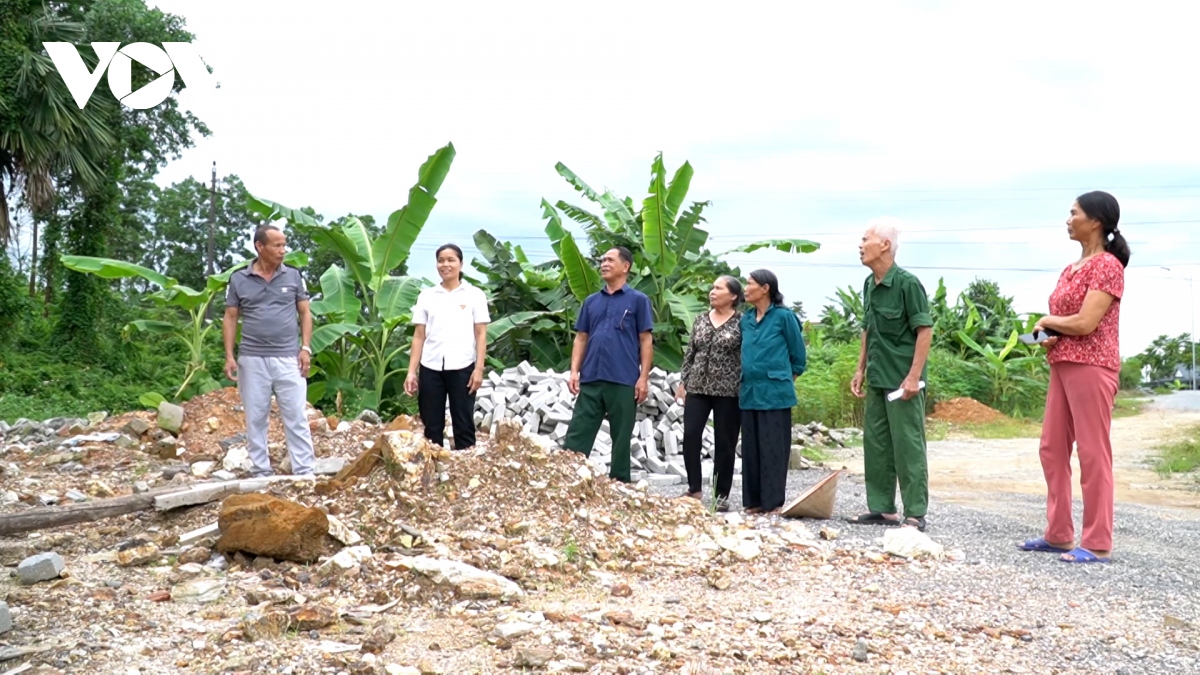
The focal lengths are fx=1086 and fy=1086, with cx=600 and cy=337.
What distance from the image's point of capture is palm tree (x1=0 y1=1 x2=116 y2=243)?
18.6 meters

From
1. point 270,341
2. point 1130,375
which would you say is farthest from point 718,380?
point 1130,375

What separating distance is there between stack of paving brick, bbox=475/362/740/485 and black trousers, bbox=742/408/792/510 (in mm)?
2427

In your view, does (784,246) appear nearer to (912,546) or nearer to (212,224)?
(912,546)

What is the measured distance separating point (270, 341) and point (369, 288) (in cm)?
545

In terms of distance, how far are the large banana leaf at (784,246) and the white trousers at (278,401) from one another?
284 inches

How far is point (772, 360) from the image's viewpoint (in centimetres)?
677

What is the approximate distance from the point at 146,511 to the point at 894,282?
4.57 meters

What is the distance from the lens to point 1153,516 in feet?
26.5

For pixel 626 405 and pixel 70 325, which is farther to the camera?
pixel 70 325

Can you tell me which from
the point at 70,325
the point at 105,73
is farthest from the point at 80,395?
the point at 105,73

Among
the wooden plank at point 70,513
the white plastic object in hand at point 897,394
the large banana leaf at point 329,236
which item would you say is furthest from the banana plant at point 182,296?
the white plastic object in hand at point 897,394

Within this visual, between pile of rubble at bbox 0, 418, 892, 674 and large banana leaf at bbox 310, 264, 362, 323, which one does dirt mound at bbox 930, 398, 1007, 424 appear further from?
pile of rubble at bbox 0, 418, 892, 674

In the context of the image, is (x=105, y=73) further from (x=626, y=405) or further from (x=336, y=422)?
(x=626, y=405)

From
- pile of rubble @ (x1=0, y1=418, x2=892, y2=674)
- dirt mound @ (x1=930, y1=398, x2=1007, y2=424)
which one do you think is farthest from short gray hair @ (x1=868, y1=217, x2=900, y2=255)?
dirt mound @ (x1=930, y1=398, x2=1007, y2=424)
